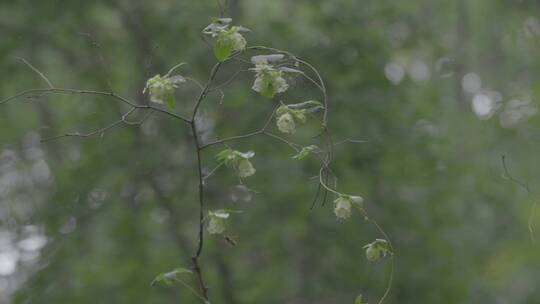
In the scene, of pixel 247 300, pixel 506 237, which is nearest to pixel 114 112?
pixel 247 300

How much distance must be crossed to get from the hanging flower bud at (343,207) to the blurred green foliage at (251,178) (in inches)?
107

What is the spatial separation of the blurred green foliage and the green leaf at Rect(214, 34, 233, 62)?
2.77m

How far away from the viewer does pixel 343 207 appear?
5.30 ft

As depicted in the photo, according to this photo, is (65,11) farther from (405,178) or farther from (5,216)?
(405,178)

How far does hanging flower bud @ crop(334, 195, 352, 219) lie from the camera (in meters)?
1.61

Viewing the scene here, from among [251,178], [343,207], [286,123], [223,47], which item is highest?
[223,47]

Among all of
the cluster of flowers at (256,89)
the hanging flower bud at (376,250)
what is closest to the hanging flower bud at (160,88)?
the cluster of flowers at (256,89)

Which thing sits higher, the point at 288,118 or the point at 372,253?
the point at 288,118

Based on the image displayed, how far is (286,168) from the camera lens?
4688mm

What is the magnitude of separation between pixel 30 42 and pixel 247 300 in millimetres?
2052

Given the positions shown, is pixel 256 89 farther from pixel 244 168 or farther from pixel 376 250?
pixel 376 250

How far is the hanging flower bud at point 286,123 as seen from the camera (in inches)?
63.2

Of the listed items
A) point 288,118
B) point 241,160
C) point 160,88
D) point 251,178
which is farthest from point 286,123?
point 251,178

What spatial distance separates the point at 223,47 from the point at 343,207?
41 cm
